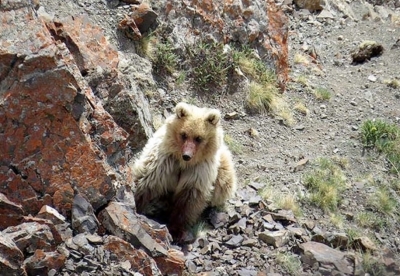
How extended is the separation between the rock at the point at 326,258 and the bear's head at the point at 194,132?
62.1 inches

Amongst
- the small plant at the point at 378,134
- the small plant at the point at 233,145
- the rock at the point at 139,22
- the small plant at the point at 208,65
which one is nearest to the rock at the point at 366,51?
the small plant at the point at 378,134

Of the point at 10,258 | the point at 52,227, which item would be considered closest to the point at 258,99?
the point at 52,227

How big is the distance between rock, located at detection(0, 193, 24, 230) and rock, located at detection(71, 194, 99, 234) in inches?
19.7

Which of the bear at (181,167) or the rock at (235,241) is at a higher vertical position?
the bear at (181,167)

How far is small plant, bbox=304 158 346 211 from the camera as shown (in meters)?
8.81

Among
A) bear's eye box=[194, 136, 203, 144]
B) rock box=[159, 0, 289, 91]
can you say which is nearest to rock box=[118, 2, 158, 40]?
rock box=[159, 0, 289, 91]

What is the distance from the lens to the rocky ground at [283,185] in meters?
5.99

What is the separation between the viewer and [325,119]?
11.2m

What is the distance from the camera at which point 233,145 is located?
9.73 metres

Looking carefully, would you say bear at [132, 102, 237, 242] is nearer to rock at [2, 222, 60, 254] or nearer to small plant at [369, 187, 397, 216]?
rock at [2, 222, 60, 254]

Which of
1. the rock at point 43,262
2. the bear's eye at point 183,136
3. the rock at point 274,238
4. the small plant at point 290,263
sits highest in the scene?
the bear's eye at point 183,136

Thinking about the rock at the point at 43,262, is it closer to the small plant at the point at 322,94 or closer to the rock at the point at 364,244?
the rock at the point at 364,244

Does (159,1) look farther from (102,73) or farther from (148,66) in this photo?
(102,73)

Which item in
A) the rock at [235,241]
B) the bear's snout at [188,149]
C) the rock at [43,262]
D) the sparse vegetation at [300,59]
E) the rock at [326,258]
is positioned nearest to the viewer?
the rock at [43,262]
